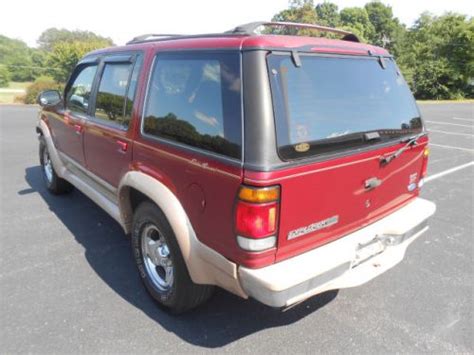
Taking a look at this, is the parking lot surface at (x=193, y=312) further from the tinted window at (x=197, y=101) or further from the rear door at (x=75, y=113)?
the tinted window at (x=197, y=101)

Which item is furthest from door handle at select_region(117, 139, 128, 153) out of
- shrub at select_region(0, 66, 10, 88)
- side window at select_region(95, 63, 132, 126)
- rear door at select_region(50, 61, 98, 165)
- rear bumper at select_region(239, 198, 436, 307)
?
shrub at select_region(0, 66, 10, 88)

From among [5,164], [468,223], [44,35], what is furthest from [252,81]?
[44,35]

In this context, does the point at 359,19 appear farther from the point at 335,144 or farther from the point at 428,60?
the point at 335,144

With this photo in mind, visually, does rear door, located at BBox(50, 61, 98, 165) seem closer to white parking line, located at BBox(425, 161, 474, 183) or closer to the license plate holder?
the license plate holder

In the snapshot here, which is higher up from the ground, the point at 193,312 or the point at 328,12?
the point at 328,12

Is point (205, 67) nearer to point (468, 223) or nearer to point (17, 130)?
point (468, 223)

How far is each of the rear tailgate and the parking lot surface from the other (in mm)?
769

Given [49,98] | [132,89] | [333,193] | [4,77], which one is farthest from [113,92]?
[4,77]

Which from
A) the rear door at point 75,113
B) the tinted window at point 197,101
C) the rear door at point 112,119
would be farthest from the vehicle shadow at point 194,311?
the tinted window at point 197,101

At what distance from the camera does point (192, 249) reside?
2.31 m

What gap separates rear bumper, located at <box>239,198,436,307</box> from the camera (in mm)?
2012

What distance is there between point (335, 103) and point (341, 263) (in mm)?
993

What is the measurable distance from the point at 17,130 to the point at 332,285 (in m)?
11.1

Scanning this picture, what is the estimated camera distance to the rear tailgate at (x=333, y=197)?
205cm
